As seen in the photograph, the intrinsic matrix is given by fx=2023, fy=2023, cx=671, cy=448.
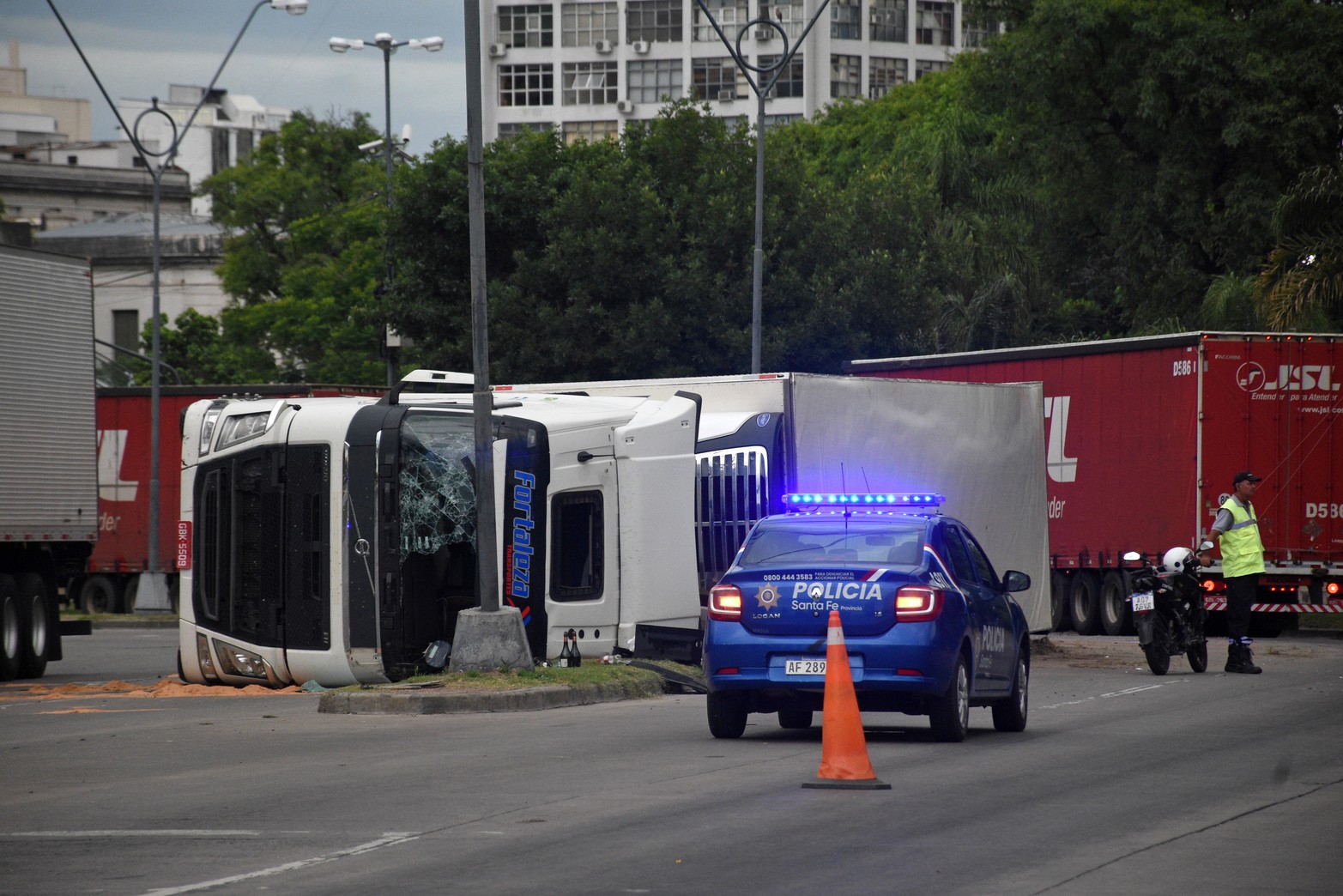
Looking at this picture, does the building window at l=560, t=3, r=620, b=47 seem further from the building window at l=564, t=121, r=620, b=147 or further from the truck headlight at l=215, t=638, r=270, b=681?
the truck headlight at l=215, t=638, r=270, b=681

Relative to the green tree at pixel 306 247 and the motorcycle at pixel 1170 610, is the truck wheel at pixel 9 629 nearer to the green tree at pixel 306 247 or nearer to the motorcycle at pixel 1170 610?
the motorcycle at pixel 1170 610

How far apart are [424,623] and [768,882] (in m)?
10.3

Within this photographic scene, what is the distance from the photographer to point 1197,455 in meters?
27.4

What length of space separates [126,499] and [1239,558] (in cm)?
2714

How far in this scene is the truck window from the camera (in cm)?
1869

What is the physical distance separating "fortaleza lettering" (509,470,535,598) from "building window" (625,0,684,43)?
86107mm

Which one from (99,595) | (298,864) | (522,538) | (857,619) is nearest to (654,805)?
(298,864)

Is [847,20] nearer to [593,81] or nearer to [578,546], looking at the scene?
[593,81]

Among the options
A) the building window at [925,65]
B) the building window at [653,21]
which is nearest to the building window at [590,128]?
the building window at [653,21]

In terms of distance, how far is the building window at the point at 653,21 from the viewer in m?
102

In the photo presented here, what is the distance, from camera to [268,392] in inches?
1485

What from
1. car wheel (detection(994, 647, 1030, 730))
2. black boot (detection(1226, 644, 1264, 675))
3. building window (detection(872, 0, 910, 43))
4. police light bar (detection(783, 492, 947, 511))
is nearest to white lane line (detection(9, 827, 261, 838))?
police light bar (detection(783, 492, 947, 511))

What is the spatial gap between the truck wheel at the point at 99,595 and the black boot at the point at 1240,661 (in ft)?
89.9

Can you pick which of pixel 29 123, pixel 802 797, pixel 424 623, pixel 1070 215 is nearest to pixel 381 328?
pixel 1070 215
